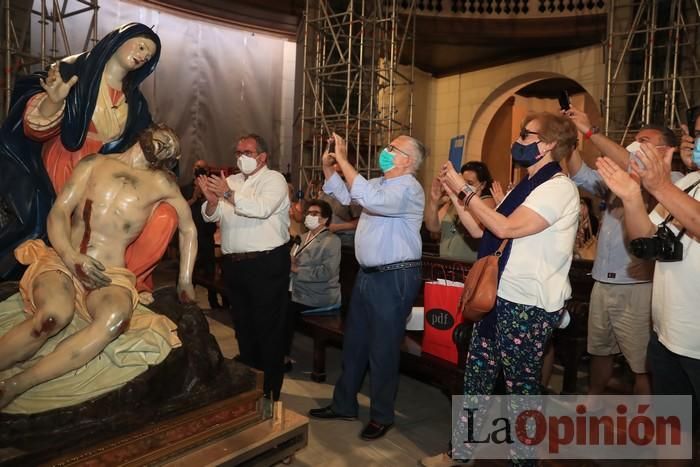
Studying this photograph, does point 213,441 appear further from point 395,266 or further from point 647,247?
point 647,247

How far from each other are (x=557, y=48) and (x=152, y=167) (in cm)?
814

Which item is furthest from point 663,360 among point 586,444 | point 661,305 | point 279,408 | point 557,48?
point 557,48

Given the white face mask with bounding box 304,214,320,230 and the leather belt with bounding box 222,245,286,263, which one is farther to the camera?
the white face mask with bounding box 304,214,320,230

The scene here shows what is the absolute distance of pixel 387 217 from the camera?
2957 mm

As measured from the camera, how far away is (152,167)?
2.45m

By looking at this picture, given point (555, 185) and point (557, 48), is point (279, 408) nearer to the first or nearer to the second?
point (555, 185)

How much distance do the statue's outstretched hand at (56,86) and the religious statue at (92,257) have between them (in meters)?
0.29

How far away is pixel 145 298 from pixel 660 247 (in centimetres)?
219

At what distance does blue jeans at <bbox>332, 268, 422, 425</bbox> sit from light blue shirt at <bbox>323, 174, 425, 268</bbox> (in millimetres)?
108

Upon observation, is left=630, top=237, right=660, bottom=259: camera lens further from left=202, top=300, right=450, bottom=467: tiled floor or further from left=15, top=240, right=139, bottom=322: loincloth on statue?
left=15, top=240, right=139, bottom=322: loincloth on statue

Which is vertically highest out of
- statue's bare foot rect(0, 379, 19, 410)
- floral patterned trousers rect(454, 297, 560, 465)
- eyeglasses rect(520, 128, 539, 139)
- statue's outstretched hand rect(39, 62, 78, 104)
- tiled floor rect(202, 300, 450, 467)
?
statue's outstretched hand rect(39, 62, 78, 104)

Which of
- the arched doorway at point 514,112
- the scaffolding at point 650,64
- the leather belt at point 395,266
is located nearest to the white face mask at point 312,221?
the leather belt at point 395,266

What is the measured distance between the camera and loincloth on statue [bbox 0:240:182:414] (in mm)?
2088

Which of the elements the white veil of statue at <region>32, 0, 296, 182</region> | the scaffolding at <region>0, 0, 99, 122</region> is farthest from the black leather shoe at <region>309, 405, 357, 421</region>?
the white veil of statue at <region>32, 0, 296, 182</region>
